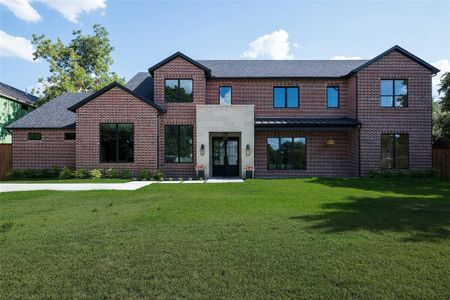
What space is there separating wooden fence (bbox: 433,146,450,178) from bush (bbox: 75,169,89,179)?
19838 mm

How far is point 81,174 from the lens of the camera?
16297 millimetres

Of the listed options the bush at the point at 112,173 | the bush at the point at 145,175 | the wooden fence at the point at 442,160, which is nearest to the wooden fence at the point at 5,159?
the bush at the point at 112,173

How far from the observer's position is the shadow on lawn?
5.83m

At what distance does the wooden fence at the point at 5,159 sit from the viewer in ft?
59.8

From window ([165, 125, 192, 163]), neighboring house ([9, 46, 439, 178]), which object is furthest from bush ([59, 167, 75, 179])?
window ([165, 125, 192, 163])

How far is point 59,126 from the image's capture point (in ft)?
59.1

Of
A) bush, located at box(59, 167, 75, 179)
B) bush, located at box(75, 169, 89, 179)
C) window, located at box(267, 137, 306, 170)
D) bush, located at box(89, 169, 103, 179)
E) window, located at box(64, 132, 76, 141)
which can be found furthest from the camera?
window, located at box(267, 137, 306, 170)

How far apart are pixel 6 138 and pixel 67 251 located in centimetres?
2661

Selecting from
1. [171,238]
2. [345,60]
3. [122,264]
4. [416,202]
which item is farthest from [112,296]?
[345,60]

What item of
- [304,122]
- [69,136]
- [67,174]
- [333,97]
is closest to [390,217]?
[304,122]

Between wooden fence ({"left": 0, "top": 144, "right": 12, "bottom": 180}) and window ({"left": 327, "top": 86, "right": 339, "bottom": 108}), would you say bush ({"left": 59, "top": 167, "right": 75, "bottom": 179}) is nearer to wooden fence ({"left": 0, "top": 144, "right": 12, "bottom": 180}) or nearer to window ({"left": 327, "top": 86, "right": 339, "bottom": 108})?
wooden fence ({"left": 0, "top": 144, "right": 12, "bottom": 180})

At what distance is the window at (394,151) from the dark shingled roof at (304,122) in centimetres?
224

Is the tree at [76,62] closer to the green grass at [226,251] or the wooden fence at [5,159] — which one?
the wooden fence at [5,159]

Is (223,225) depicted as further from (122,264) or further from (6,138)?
(6,138)
